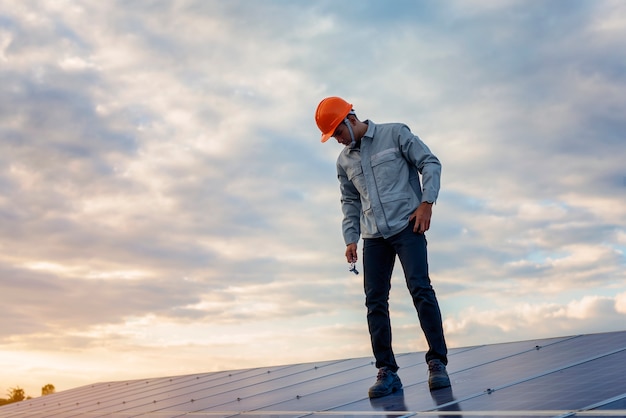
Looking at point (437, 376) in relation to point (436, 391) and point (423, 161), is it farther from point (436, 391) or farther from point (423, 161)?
point (423, 161)

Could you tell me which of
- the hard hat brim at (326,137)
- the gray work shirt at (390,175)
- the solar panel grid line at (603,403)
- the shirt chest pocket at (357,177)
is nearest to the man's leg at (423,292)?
the gray work shirt at (390,175)

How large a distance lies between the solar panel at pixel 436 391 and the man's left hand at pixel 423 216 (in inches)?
46.3

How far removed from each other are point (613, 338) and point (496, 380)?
1.77 metres

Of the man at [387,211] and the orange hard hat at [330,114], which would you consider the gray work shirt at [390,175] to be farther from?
the orange hard hat at [330,114]

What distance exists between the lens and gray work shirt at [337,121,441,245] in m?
5.77

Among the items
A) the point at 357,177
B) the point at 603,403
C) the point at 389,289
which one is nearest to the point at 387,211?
the point at 357,177

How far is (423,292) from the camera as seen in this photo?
5621 mm

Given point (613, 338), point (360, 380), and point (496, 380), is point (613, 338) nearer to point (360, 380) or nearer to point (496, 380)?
point (496, 380)

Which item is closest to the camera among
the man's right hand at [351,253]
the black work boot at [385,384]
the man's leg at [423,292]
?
the man's leg at [423,292]

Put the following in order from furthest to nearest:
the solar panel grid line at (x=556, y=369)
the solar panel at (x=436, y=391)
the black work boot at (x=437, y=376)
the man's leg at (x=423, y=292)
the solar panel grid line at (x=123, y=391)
Answer: 1. the solar panel grid line at (x=123, y=391)
2. the man's leg at (x=423, y=292)
3. the black work boot at (x=437, y=376)
4. the solar panel grid line at (x=556, y=369)
5. the solar panel at (x=436, y=391)

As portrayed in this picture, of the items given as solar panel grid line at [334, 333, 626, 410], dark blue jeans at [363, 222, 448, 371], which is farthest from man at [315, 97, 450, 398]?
solar panel grid line at [334, 333, 626, 410]

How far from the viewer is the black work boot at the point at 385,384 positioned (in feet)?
18.8

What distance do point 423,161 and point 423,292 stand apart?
1004 millimetres

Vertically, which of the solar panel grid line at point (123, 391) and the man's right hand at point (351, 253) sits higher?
the man's right hand at point (351, 253)
